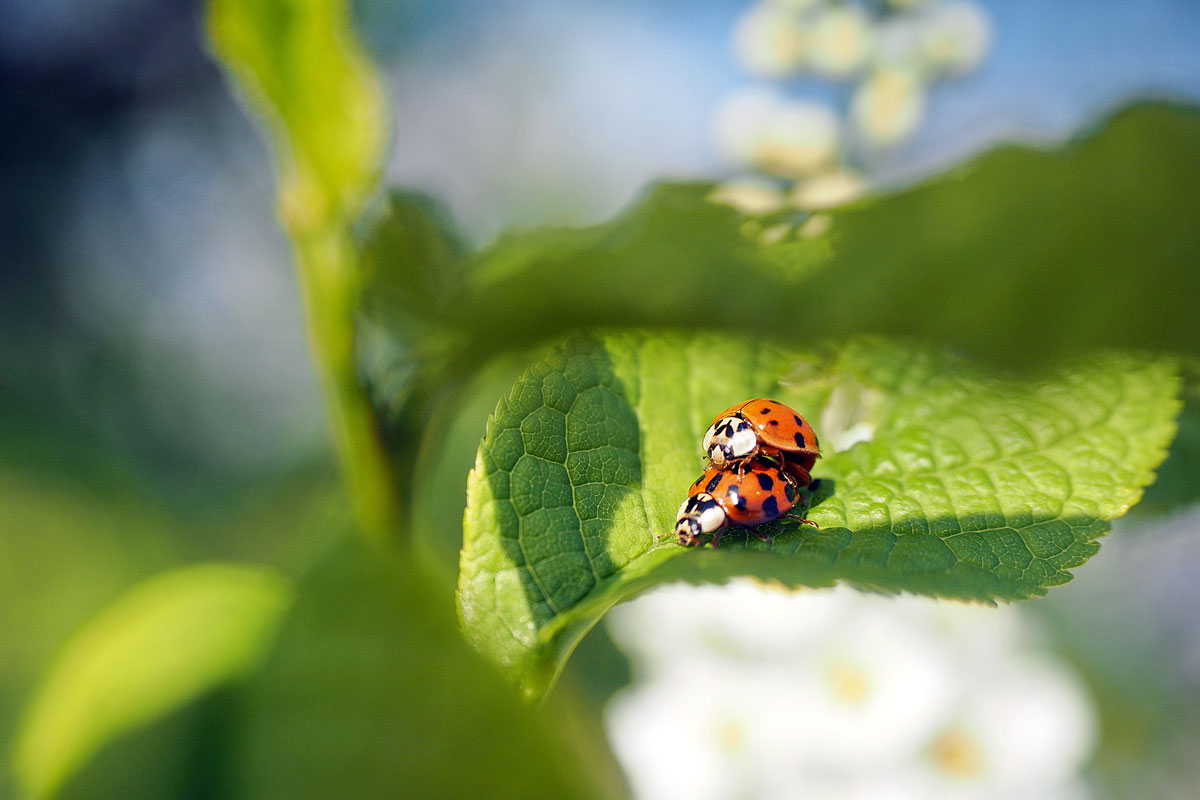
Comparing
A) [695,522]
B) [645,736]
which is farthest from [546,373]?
[645,736]

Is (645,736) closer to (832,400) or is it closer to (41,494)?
(832,400)

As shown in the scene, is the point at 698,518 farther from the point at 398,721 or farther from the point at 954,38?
the point at 954,38

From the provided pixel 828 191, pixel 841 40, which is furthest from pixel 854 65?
pixel 828 191

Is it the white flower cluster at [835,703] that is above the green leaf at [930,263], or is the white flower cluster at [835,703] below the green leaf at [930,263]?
below

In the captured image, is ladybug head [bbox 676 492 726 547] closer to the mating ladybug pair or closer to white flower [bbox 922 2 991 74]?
the mating ladybug pair

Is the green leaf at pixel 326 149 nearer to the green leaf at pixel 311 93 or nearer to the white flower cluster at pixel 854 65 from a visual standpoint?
the green leaf at pixel 311 93

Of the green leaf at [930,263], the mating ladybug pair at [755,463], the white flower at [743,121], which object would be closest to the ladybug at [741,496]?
the mating ladybug pair at [755,463]
